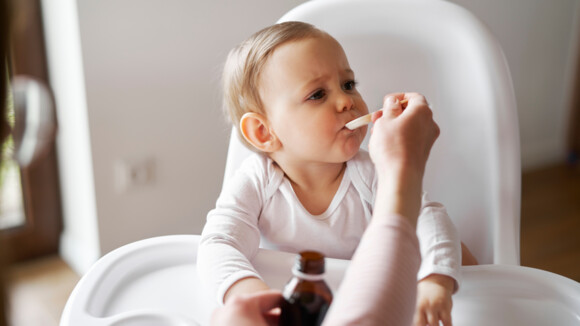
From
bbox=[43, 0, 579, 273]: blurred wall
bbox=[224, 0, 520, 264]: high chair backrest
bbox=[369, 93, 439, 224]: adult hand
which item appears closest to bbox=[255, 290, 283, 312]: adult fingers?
bbox=[369, 93, 439, 224]: adult hand

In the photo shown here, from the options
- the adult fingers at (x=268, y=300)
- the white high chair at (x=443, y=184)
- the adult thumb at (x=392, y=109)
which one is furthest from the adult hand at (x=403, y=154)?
the white high chair at (x=443, y=184)

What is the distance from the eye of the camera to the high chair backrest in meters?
0.95

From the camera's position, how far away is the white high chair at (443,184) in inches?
28.2

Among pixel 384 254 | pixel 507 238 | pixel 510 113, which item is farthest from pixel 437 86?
pixel 384 254

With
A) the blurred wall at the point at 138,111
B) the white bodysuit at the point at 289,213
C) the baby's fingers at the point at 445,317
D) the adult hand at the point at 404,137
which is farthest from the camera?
the blurred wall at the point at 138,111

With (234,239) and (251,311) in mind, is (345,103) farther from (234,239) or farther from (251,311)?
(251,311)

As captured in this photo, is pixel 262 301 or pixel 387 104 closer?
pixel 262 301

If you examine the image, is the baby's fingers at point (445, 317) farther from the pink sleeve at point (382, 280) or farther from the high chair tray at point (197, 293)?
the pink sleeve at point (382, 280)

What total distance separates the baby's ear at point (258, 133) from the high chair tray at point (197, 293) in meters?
0.21

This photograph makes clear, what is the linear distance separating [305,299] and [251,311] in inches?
2.1

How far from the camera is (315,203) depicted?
94 centimetres

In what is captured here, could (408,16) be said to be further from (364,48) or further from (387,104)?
(387,104)

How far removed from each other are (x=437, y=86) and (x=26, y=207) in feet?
4.03


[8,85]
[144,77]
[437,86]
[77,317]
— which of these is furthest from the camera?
[144,77]
